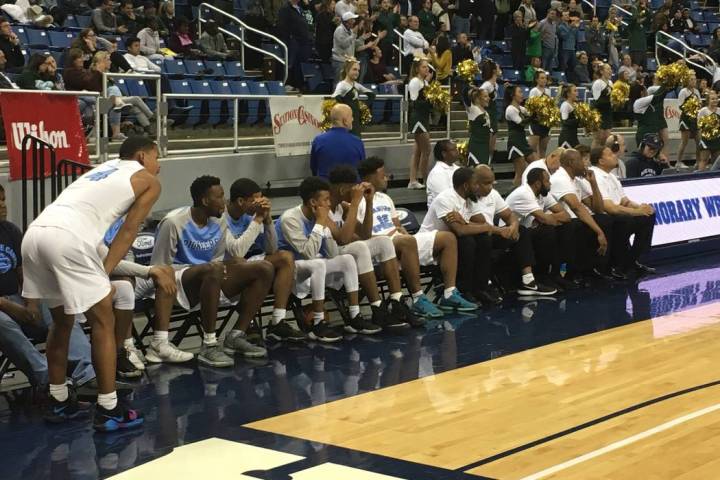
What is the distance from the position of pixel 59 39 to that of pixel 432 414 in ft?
31.4

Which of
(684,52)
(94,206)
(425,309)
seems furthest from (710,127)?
(94,206)

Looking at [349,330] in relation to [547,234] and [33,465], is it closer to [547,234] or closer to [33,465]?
[547,234]

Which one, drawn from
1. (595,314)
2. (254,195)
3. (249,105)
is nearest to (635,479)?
(254,195)

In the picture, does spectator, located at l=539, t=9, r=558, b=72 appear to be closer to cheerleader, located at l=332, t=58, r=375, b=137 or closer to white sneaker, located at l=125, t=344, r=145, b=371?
cheerleader, located at l=332, t=58, r=375, b=137

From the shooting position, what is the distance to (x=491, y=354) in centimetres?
847

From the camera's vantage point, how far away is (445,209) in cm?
1017

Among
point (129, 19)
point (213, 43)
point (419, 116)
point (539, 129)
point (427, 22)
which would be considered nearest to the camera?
point (419, 116)

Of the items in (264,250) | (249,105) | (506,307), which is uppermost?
(249,105)

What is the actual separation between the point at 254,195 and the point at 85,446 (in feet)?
8.94

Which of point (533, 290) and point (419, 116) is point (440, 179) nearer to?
point (533, 290)

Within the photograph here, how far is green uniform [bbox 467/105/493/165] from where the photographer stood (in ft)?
48.1

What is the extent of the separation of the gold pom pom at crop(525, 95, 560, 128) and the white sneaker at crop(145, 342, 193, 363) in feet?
28.1

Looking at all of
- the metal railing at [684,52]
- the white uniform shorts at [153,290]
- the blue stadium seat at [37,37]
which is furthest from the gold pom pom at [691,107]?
the white uniform shorts at [153,290]

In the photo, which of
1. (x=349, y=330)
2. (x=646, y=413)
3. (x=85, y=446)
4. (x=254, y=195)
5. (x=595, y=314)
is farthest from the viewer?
(x=595, y=314)
